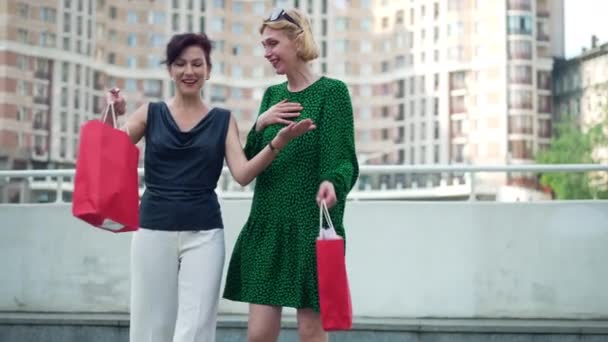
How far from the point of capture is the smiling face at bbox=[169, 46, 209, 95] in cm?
321

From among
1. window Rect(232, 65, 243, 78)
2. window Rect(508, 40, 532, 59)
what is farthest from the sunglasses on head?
window Rect(508, 40, 532, 59)

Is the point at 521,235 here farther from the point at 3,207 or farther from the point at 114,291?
the point at 3,207

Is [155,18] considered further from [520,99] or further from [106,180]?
[106,180]

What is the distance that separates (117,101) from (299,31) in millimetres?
624

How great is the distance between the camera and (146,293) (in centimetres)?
311

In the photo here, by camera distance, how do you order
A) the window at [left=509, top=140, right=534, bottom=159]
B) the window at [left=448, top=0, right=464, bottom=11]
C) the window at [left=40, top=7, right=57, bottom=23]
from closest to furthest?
the window at [left=40, top=7, right=57, bottom=23] → the window at [left=509, top=140, right=534, bottom=159] → the window at [left=448, top=0, right=464, bottom=11]

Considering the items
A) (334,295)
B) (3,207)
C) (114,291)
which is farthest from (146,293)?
(3,207)

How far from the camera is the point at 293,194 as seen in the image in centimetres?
316

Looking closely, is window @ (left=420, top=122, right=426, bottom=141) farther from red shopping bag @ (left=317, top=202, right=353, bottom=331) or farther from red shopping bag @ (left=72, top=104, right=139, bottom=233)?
red shopping bag @ (left=317, top=202, right=353, bottom=331)

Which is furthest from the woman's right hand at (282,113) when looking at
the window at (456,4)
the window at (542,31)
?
the window at (456,4)

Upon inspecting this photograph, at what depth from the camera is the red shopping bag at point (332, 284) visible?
115 inches

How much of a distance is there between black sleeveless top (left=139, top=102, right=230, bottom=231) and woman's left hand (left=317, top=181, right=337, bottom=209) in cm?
34

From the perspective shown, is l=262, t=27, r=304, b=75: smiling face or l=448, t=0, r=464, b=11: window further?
l=448, t=0, r=464, b=11: window

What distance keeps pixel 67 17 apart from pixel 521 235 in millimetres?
85960
